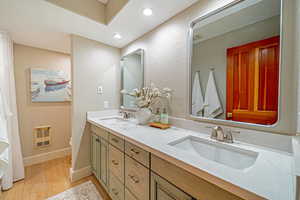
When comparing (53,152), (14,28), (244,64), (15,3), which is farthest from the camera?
(53,152)

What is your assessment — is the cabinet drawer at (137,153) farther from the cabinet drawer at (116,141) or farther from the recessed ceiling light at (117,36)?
the recessed ceiling light at (117,36)

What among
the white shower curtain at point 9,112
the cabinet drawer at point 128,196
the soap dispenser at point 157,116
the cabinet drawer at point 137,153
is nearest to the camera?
the cabinet drawer at point 137,153

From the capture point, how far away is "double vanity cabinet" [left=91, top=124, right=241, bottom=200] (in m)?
0.61

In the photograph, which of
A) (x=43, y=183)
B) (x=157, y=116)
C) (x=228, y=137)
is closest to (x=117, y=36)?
(x=157, y=116)

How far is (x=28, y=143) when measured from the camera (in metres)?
2.21

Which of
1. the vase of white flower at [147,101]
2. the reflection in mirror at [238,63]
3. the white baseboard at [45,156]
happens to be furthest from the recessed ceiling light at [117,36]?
the white baseboard at [45,156]

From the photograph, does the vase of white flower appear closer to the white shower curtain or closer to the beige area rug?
the beige area rug

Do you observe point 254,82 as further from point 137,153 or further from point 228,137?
point 137,153

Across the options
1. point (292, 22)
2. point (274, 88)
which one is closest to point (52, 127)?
point (274, 88)

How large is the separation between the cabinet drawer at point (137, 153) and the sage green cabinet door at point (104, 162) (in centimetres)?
50

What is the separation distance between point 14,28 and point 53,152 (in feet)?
7.12

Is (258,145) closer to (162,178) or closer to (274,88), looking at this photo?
(274,88)

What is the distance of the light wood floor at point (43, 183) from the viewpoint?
1.54m

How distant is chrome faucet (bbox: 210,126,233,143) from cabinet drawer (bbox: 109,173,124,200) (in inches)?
38.5
